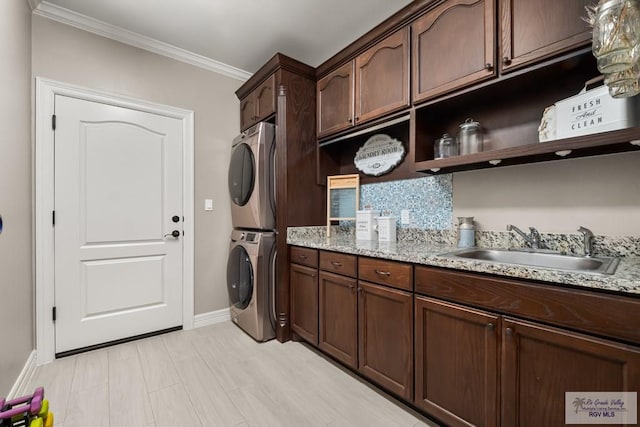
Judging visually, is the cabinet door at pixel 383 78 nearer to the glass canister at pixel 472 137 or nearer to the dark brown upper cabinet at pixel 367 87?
the dark brown upper cabinet at pixel 367 87

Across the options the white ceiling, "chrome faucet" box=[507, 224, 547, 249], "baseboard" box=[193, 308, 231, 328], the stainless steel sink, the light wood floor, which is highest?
the white ceiling

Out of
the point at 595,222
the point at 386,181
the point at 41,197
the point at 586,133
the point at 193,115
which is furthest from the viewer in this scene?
the point at 193,115

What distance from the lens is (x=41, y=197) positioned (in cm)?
200

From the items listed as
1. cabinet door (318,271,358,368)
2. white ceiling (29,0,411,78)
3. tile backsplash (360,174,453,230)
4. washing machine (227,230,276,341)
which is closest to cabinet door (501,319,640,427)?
cabinet door (318,271,358,368)

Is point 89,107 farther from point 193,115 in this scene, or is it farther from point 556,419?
point 556,419

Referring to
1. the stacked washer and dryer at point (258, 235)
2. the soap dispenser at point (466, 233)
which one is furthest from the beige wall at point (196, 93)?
the soap dispenser at point (466, 233)

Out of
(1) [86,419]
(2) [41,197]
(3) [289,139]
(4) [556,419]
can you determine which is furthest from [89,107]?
(4) [556,419]

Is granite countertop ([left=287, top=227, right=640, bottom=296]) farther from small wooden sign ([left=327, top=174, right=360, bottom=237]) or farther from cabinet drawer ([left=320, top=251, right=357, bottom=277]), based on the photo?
small wooden sign ([left=327, top=174, right=360, bottom=237])

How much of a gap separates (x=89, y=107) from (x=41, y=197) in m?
0.78

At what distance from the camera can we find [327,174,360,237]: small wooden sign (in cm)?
233

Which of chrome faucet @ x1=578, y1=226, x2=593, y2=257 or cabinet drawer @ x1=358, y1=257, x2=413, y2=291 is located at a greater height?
chrome faucet @ x1=578, y1=226, x2=593, y2=257

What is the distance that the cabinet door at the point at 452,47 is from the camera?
141 centimetres

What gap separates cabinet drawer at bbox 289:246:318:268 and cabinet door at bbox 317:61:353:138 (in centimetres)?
103

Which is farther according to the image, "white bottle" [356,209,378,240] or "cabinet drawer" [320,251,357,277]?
"white bottle" [356,209,378,240]
